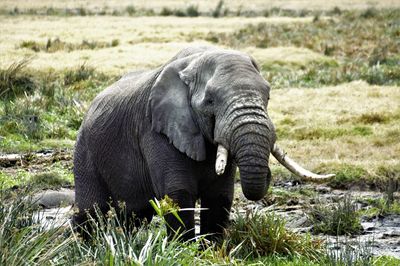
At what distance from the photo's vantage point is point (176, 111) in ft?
28.8

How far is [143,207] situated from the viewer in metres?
9.46

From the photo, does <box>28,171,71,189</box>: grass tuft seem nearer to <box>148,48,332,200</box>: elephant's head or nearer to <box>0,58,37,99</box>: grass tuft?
<box>148,48,332,200</box>: elephant's head

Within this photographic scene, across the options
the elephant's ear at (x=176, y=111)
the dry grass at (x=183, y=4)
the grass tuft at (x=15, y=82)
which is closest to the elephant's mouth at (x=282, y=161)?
the elephant's ear at (x=176, y=111)

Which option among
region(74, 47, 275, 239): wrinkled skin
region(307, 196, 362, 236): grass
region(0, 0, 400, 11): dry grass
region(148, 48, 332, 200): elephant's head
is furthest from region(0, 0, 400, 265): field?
region(0, 0, 400, 11): dry grass

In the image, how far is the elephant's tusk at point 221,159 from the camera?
791 centimetres

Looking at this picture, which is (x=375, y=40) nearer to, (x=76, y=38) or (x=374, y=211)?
(x=76, y=38)

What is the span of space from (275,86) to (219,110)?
16211mm

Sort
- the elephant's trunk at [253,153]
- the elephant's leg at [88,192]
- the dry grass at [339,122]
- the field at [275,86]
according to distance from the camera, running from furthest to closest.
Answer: the dry grass at [339,122]
the field at [275,86]
the elephant's leg at [88,192]
the elephant's trunk at [253,153]

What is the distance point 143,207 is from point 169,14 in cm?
5241

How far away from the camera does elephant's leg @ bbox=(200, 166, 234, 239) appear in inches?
352

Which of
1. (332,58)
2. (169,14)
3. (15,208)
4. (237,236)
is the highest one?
(15,208)

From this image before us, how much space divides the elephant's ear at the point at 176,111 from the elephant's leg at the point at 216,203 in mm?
499

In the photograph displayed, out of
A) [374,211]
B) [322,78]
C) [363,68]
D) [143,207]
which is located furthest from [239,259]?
[363,68]

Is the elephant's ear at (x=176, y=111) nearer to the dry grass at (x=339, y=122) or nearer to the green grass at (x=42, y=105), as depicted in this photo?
the dry grass at (x=339, y=122)
